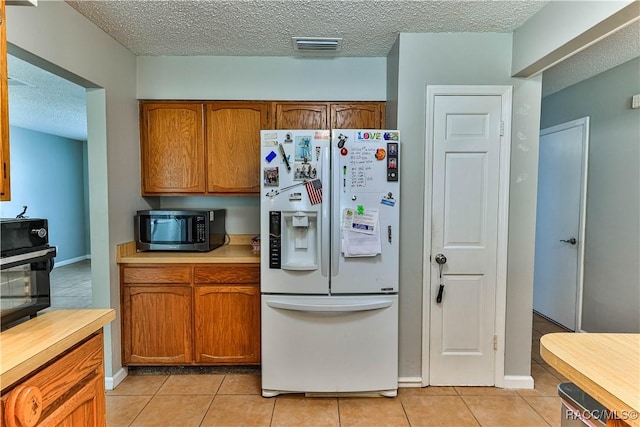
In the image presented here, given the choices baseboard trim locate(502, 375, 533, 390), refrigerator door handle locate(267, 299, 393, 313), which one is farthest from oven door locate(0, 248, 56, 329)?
baseboard trim locate(502, 375, 533, 390)

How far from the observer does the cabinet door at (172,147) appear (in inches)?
106

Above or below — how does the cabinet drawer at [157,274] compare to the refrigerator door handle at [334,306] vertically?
above

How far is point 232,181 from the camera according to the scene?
8.92 ft

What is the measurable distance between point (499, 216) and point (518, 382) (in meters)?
1.18

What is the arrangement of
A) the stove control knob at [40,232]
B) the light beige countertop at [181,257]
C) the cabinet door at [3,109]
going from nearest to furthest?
the cabinet door at [3,109], the stove control knob at [40,232], the light beige countertop at [181,257]

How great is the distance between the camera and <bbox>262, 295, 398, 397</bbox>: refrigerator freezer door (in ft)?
7.07

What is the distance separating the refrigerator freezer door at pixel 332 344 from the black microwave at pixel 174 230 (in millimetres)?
795

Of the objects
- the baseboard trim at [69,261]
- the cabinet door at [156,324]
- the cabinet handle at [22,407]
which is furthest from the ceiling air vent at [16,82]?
the baseboard trim at [69,261]

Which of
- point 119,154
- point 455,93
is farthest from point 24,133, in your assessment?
point 455,93

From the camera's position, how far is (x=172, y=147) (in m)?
2.70

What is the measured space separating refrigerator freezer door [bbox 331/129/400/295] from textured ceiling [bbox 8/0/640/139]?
0.71 meters

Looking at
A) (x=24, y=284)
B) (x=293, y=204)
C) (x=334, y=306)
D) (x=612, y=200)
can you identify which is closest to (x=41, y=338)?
(x=24, y=284)

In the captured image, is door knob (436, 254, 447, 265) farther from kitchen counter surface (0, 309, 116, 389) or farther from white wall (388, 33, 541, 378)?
kitchen counter surface (0, 309, 116, 389)

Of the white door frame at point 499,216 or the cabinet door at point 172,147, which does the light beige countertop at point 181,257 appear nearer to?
the cabinet door at point 172,147
